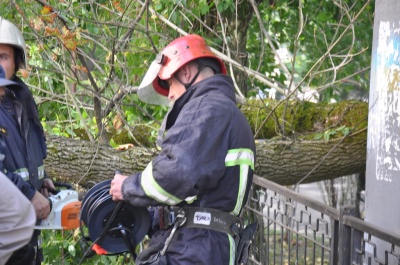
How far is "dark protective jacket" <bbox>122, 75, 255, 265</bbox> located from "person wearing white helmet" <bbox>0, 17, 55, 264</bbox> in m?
0.54

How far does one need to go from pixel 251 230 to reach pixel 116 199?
80cm

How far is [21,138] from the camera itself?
4.27 metres

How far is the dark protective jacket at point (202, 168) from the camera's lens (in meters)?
3.75

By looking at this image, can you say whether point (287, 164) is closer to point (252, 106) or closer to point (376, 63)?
point (252, 106)

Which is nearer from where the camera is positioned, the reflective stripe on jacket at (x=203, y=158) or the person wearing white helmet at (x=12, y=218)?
the person wearing white helmet at (x=12, y=218)

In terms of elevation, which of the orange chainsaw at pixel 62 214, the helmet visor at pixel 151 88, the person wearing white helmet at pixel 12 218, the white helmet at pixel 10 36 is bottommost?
the orange chainsaw at pixel 62 214

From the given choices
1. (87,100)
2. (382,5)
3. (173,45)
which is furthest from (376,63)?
(87,100)

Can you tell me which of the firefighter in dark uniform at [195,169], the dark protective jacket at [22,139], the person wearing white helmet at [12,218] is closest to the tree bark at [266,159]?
the dark protective jacket at [22,139]

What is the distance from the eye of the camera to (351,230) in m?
4.41

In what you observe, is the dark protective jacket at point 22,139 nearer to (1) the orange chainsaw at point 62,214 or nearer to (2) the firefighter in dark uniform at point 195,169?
(1) the orange chainsaw at point 62,214

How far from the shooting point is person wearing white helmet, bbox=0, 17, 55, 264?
13.4 feet

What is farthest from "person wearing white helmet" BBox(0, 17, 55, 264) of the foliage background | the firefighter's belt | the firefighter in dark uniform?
the foliage background

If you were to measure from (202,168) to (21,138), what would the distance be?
114 cm

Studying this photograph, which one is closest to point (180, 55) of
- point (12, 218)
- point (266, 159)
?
point (12, 218)
